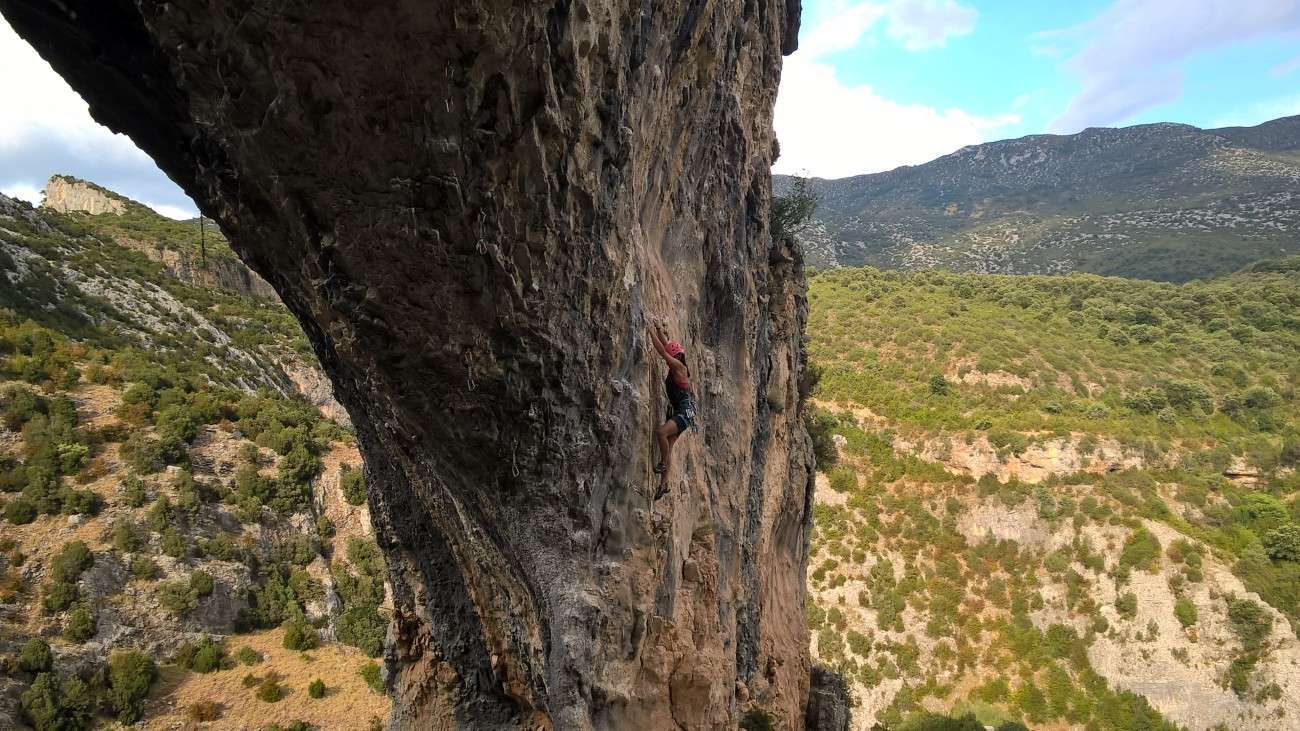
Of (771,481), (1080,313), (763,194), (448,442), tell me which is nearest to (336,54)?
(448,442)

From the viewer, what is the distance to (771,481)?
45.1 ft

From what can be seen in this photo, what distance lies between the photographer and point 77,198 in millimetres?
66375

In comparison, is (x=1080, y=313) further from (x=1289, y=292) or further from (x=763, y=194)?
(x=763, y=194)

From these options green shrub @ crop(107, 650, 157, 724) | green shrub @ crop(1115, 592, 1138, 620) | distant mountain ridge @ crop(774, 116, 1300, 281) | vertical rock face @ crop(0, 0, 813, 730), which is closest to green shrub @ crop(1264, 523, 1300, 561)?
green shrub @ crop(1115, 592, 1138, 620)

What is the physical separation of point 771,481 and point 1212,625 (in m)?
25.5

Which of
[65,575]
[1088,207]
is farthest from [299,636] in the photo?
[1088,207]

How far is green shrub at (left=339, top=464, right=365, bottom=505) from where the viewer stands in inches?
1042

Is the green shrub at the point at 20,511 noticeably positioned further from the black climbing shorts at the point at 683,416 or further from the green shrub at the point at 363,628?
the black climbing shorts at the point at 683,416

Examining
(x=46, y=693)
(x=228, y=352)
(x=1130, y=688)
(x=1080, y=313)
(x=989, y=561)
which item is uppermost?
(x=1080, y=313)

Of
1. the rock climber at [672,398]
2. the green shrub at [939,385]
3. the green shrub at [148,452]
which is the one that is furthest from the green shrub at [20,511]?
the green shrub at [939,385]

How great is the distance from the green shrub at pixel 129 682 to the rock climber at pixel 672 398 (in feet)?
57.7

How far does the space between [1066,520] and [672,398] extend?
32.2 m

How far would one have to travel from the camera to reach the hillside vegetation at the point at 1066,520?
25656 mm

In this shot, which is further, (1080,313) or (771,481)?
(1080,313)
